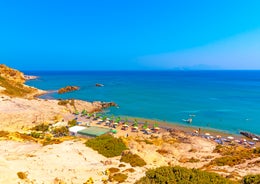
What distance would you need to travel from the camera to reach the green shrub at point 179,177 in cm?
1397

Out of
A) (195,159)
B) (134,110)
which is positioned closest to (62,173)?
(195,159)

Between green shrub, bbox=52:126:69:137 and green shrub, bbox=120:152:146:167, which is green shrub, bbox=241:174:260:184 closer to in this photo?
green shrub, bbox=120:152:146:167

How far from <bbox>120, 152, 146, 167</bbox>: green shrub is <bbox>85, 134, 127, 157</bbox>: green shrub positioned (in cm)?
311

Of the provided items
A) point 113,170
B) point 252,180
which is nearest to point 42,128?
point 113,170

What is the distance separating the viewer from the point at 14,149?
2605cm

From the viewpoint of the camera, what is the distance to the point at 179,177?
14.5m

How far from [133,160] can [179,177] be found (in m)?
8.92

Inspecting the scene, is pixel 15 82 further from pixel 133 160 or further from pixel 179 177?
pixel 179 177

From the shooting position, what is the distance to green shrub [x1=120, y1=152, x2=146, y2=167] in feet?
72.5

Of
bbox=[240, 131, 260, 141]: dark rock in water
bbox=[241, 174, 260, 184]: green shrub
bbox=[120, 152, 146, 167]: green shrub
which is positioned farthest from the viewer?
bbox=[240, 131, 260, 141]: dark rock in water

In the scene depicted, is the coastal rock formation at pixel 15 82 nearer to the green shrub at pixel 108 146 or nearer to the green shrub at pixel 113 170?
the green shrub at pixel 108 146

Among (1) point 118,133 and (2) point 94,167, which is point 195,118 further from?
(2) point 94,167

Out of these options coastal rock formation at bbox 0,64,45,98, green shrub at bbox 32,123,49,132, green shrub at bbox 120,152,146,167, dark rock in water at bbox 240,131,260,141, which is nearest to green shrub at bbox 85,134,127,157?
green shrub at bbox 120,152,146,167

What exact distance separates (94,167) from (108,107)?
5473 centimetres
